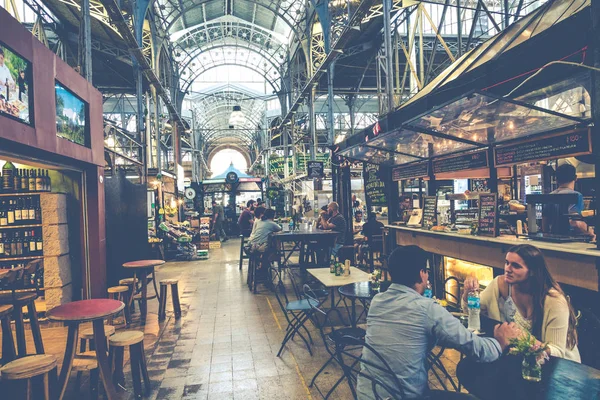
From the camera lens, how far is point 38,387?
115 inches

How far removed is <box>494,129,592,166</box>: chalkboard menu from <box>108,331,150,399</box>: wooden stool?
4.61 meters

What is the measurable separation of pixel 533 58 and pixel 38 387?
5079 mm

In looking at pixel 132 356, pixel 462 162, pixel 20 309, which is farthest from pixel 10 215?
pixel 462 162

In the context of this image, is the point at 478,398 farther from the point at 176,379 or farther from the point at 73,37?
the point at 73,37

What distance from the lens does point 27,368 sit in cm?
278

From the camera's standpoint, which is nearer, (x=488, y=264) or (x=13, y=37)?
(x=13, y=37)

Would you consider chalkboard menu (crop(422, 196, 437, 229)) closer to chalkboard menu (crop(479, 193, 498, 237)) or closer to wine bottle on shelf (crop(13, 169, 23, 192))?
chalkboard menu (crop(479, 193, 498, 237))

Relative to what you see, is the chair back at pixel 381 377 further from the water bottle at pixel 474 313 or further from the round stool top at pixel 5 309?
the round stool top at pixel 5 309

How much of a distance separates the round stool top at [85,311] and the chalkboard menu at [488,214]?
413 cm

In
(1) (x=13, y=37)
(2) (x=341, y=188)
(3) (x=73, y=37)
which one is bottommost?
(2) (x=341, y=188)

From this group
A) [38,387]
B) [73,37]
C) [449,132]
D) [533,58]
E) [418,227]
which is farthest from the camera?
[73,37]

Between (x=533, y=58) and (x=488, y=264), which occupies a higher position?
(x=533, y=58)

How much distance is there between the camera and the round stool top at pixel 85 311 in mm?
3213

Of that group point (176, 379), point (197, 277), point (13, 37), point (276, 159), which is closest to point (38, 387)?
point (176, 379)
